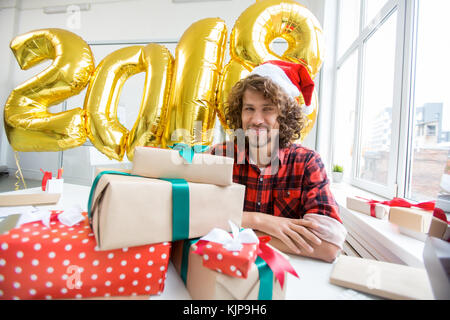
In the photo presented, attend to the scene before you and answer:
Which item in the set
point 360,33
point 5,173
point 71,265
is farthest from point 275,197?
point 5,173

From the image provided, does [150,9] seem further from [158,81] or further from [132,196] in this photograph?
[132,196]

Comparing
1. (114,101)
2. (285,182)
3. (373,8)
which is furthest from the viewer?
(373,8)

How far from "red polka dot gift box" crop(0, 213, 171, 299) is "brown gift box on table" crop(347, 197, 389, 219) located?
960 millimetres

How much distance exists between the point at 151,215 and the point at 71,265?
0.52ft

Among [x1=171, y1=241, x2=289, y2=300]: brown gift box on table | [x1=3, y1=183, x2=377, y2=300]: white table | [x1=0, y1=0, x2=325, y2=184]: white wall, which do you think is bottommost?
[x1=3, y1=183, x2=377, y2=300]: white table

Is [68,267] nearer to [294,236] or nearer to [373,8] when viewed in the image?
[294,236]

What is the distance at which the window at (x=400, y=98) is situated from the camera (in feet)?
3.26

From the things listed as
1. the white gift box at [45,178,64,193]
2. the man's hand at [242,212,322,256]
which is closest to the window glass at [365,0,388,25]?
the man's hand at [242,212,322,256]

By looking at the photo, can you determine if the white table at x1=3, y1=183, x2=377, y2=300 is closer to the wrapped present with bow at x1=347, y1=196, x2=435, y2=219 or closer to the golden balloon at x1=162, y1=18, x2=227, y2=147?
the wrapped present with bow at x1=347, y1=196, x2=435, y2=219

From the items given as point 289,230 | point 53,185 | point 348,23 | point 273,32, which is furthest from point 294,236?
point 348,23

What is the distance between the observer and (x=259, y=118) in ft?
2.95

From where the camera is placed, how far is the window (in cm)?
99

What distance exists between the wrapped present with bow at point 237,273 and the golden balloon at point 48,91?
3.36 ft

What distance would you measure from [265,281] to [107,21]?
410 centimetres
